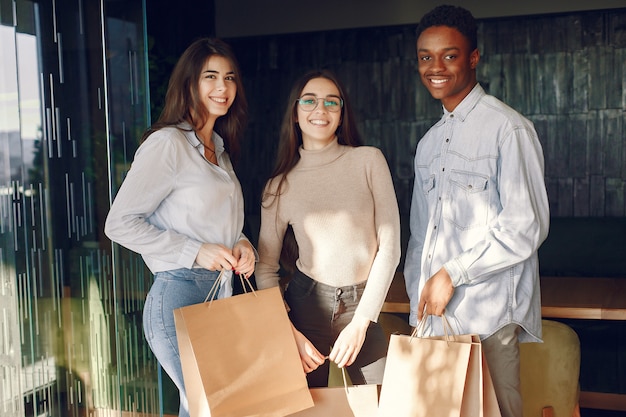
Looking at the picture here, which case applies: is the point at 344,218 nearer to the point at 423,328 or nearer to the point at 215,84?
the point at 423,328

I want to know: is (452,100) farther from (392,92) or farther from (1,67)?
(392,92)

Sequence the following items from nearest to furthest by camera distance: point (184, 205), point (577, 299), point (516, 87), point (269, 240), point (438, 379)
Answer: point (438, 379)
point (184, 205)
point (269, 240)
point (577, 299)
point (516, 87)

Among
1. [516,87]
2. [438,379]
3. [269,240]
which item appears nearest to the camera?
[438,379]

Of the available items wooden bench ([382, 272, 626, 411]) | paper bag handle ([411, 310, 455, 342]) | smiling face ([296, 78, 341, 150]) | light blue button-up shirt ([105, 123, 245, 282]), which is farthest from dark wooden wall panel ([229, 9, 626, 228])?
paper bag handle ([411, 310, 455, 342])

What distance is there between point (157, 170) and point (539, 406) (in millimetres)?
1803

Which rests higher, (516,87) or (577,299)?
(516,87)

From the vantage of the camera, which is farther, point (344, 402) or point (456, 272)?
point (344, 402)

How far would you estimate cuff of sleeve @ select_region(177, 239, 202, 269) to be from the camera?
1.93 metres

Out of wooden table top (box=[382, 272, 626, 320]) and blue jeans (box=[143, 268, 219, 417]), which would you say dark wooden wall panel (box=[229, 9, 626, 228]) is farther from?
blue jeans (box=[143, 268, 219, 417])

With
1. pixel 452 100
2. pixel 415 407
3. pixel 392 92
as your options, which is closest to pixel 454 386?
pixel 415 407

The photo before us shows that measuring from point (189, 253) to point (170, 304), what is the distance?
0.15 m

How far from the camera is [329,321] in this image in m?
2.14

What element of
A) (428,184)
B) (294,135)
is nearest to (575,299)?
(428,184)

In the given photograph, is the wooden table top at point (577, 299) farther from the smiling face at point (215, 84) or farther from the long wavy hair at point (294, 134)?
the smiling face at point (215, 84)
